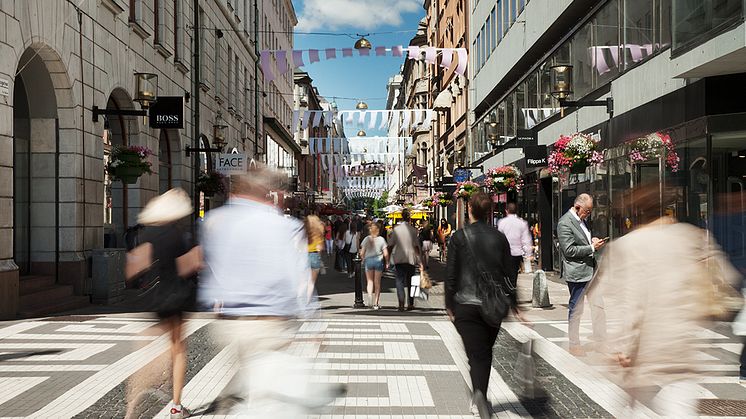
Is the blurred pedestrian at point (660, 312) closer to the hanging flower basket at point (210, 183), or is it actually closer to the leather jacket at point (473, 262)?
the leather jacket at point (473, 262)

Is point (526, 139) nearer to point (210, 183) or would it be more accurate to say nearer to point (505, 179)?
point (505, 179)

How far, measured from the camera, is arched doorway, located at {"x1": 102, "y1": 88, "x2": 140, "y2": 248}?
19.3 metres

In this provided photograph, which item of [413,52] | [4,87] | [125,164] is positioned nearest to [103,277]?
Result: [125,164]

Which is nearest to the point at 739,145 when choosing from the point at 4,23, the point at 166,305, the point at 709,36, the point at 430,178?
the point at 709,36

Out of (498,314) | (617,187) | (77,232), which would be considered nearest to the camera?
(498,314)

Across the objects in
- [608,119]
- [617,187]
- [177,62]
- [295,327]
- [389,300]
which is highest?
[177,62]

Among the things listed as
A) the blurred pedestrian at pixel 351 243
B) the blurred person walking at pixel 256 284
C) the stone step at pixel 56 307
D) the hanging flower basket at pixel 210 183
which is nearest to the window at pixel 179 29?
the hanging flower basket at pixel 210 183

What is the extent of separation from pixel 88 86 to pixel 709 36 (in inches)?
473

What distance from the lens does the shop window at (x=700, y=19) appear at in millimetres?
11086

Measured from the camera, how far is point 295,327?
16.7 feet

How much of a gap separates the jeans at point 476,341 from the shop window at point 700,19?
286 inches

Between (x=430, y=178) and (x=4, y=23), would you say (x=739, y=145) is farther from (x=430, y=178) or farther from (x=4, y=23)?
(x=430, y=178)

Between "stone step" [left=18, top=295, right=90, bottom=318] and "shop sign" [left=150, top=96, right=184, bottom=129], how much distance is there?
533cm

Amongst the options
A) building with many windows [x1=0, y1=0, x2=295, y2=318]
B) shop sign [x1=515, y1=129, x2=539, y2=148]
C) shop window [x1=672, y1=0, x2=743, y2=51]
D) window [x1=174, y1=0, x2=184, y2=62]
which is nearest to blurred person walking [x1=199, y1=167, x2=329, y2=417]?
shop window [x1=672, y1=0, x2=743, y2=51]
